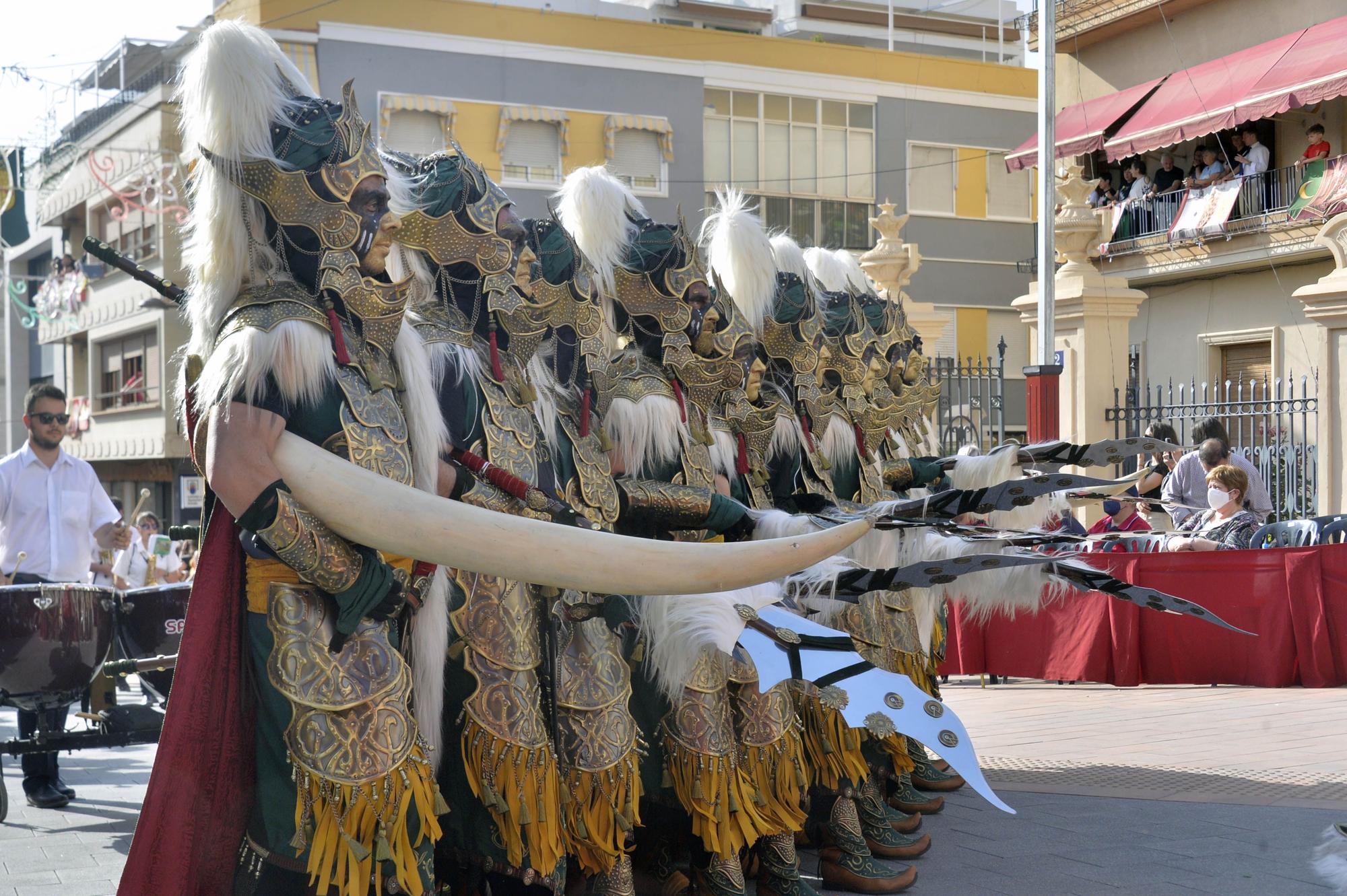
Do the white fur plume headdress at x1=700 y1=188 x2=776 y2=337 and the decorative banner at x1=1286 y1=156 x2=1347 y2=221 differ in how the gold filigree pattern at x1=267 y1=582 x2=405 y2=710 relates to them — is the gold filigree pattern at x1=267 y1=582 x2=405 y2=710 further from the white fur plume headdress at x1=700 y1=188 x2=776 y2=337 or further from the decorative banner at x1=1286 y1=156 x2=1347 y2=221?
the decorative banner at x1=1286 y1=156 x2=1347 y2=221

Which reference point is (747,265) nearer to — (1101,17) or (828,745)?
(828,745)

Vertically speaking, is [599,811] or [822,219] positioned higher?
[822,219]

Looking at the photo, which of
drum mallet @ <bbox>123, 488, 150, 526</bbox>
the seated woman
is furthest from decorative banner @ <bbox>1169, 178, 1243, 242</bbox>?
drum mallet @ <bbox>123, 488, 150, 526</bbox>

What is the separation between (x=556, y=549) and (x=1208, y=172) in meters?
18.8

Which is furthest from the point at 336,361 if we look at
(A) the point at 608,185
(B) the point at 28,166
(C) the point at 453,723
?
(B) the point at 28,166

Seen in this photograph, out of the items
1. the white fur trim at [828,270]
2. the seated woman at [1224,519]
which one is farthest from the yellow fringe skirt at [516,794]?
the seated woman at [1224,519]

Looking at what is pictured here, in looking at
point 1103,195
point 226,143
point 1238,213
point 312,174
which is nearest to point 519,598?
point 312,174

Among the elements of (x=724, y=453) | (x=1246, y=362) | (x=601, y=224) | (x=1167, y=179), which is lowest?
(x=724, y=453)

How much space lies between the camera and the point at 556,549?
2.80 m

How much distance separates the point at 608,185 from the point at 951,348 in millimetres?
20236

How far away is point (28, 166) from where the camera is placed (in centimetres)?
2339

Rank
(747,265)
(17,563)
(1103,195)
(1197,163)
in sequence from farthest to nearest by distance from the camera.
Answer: (1103,195) < (1197,163) < (17,563) < (747,265)

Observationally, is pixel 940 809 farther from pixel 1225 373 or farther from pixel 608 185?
pixel 1225 373

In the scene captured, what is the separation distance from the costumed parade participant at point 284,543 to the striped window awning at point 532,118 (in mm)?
18682
